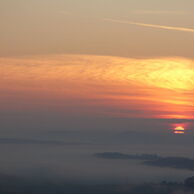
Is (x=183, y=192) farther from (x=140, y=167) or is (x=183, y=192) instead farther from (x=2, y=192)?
(x=2, y=192)

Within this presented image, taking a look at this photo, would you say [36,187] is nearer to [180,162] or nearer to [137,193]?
[137,193]

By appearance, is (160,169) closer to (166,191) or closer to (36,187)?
(166,191)

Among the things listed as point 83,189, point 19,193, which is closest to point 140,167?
point 83,189

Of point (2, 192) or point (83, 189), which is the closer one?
point (2, 192)

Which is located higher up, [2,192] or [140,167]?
[140,167]

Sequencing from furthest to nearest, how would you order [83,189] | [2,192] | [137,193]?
[137,193] < [83,189] < [2,192]

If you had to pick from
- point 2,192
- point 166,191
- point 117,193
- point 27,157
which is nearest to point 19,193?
point 2,192

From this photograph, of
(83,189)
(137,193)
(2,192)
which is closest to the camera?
(2,192)

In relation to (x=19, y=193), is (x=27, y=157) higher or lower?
higher
